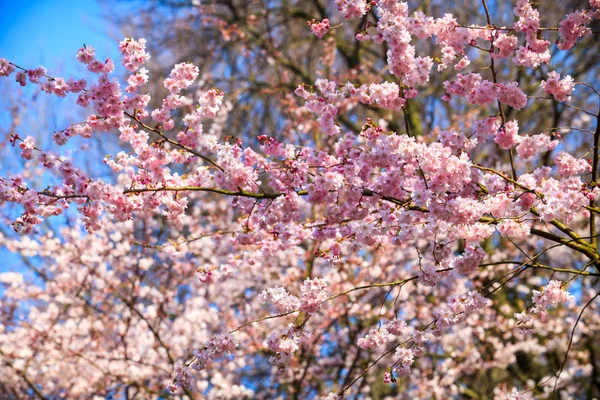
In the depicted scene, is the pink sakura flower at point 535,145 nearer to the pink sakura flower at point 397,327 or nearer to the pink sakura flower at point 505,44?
the pink sakura flower at point 505,44

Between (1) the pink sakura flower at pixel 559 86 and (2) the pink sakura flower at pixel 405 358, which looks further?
(2) the pink sakura flower at pixel 405 358

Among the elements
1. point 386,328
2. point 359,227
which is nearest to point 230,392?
point 386,328

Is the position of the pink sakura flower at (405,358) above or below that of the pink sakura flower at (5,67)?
below

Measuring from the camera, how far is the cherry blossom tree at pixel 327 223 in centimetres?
309

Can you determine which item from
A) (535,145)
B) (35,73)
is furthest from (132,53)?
(535,145)

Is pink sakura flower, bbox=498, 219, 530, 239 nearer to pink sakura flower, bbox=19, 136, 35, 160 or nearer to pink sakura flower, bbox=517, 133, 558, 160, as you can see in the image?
pink sakura flower, bbox=517, 133, 558, 160

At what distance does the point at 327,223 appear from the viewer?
11.0ft

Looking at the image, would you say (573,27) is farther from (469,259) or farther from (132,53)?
(132,53)

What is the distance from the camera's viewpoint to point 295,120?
28.5 ft

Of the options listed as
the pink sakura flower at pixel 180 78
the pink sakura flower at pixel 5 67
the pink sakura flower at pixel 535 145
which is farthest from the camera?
the pink sakura flower at pixel 180 78

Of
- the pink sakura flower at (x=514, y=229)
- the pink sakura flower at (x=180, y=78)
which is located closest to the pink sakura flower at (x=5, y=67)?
the pink sakura flower at (x=180, y=78)

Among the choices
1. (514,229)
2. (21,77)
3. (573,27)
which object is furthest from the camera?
(21,77)

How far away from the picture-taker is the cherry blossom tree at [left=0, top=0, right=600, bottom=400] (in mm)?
3086

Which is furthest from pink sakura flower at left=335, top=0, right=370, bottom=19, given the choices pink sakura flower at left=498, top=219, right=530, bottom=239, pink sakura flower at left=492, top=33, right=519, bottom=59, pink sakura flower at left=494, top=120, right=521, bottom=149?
pink sakura flower at left=498, top=219, right=530, bottom=239
